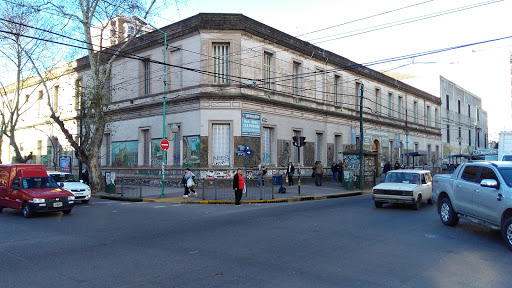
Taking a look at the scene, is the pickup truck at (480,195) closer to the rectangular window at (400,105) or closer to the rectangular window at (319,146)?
the rectangular window at (319,146)

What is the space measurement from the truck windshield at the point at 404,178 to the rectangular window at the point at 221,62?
1291cm

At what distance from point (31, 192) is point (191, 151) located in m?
12.0

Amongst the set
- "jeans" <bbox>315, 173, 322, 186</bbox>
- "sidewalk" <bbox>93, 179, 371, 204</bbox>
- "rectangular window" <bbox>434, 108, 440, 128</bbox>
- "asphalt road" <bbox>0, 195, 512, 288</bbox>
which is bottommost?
"sidewalk" <bbox>93, 179, 371, 204</bbox>

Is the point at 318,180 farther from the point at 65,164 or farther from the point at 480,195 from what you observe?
the point at 65,164

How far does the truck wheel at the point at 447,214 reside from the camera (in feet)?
35.8

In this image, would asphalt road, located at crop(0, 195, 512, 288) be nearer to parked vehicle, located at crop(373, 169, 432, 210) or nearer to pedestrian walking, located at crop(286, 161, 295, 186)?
parked vehicle, located at crop(373, 169, 432, 210)

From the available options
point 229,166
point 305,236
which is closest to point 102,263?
point 305,236

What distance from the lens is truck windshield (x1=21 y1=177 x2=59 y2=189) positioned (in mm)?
14516

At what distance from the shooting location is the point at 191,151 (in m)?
25.3

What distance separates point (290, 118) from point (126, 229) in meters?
19.6

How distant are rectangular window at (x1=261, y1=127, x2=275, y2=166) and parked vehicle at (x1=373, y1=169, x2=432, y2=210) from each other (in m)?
11.7

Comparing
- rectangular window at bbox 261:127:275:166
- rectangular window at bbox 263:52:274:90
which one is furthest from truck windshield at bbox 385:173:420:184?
rectangular window at bbox 263:52:274:90

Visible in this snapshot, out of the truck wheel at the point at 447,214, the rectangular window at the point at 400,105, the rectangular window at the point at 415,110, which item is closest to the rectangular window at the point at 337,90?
the rectangular window at the point at 400,105

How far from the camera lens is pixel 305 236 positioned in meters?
9.62
